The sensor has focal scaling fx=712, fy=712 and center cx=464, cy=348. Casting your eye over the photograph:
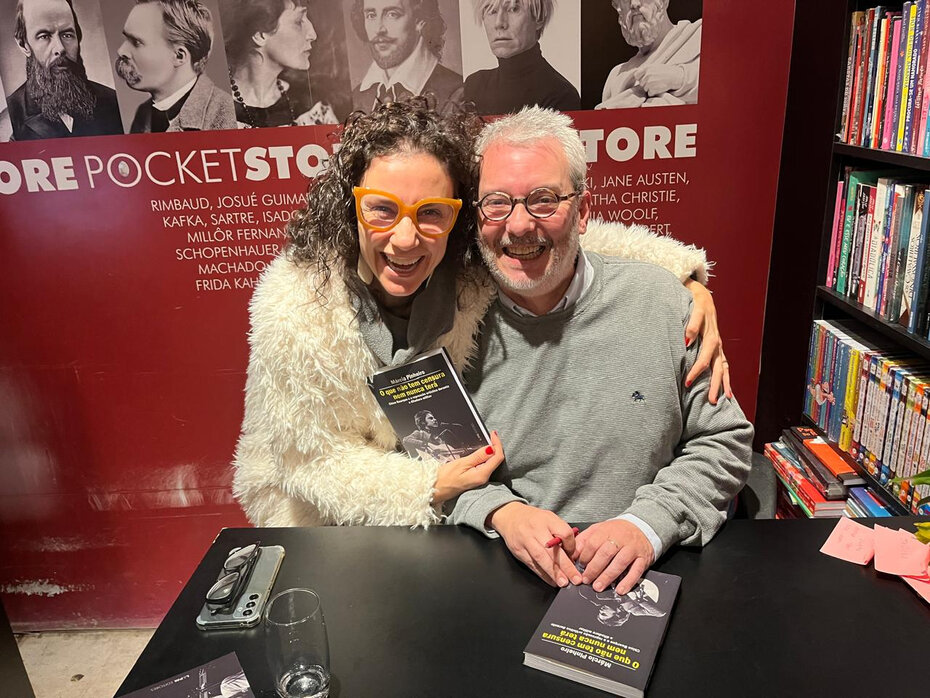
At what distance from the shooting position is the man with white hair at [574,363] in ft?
5.26

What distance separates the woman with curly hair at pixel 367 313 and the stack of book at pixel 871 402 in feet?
3.98

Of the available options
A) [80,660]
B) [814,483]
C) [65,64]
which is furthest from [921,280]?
[80,660]

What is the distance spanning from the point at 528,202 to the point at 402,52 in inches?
34.1

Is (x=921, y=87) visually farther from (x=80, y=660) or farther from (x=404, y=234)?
(x=80, y=660)

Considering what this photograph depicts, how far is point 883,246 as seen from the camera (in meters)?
2.05

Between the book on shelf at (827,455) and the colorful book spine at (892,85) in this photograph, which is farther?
the book on shelf at (827,455)

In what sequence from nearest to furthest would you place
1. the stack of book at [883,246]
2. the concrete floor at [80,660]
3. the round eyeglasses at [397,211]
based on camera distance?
the round eyeglasses at [397,211] → the stack of book at [883,246] → the concrete floor at [80,660]

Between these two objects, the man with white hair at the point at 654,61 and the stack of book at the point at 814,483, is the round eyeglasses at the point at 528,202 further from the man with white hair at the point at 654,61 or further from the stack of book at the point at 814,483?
the stack of book at the point at 814,483

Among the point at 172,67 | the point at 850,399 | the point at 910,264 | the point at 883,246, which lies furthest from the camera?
the point at 850,399

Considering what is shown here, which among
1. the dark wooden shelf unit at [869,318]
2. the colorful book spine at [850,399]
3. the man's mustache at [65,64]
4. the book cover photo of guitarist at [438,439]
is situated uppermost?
the man's mustache at [65,64]

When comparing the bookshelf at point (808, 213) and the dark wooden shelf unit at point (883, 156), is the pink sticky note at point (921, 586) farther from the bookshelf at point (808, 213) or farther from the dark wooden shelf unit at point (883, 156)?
the dark wooden shelf unit at point (883, 156)

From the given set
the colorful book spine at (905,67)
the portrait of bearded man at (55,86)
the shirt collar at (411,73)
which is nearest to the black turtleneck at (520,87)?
the shirt collar at (411,73)

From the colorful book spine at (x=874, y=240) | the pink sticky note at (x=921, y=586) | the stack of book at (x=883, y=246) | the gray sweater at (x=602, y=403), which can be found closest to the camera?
the pink sticky note at (x=921, y=586)

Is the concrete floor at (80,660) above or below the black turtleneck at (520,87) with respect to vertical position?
below
